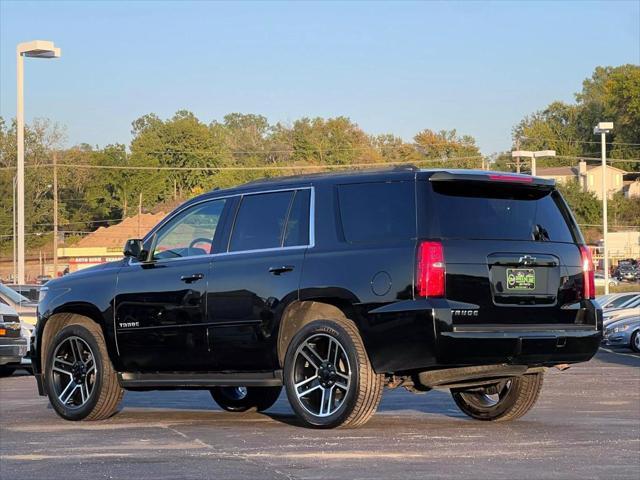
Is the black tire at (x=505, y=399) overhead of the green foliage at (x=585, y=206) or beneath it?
beneath

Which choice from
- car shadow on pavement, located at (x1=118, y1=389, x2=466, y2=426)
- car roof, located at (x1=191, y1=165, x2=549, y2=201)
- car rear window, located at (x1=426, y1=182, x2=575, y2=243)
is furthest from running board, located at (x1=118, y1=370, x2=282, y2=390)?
car rear window, located at (x1=426, y1=182, x2=575, y2=243)

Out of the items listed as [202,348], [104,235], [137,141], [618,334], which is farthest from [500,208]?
[137,141]

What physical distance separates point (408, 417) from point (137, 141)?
10482 cm

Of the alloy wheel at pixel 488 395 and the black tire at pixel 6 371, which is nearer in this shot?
the alloy wheel at pixel 488 395

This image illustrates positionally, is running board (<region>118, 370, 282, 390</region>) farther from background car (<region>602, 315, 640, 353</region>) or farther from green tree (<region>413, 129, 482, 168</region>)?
green tree (<region>413, 129, 482, 168</region>)

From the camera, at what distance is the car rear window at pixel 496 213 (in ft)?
30.0

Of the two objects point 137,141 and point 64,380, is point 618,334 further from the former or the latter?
point 137,141

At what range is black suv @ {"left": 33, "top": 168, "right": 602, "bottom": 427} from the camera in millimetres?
8945

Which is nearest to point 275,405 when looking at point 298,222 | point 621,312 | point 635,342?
point 298,222

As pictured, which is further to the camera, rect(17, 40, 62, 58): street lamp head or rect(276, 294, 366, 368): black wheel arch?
rect(17, 40, 62, 58): street lamp head

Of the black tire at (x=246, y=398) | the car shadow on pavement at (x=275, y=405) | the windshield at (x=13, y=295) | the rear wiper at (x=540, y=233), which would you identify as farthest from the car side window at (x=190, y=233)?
the windshield at (x=13, y=295)

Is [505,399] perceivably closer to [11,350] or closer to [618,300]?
[11,350]

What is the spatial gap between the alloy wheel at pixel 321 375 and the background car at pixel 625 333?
2112cm

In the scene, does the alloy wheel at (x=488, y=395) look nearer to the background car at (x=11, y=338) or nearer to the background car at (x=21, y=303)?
the background car at (x=11, y=338)
